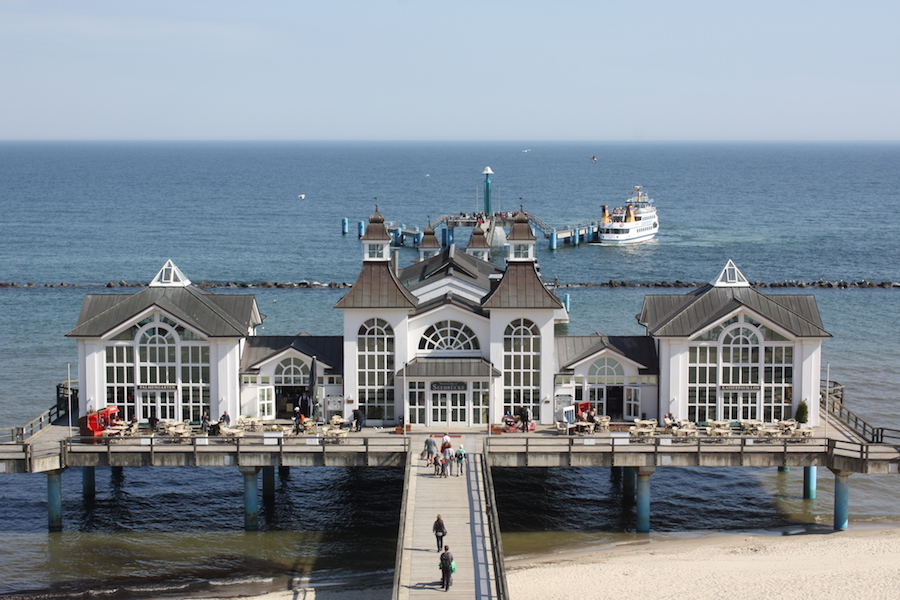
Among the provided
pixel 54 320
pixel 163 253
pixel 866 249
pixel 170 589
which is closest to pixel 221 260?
pixel 163 253

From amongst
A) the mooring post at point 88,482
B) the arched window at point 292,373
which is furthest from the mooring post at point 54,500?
the arched window at point 292,373

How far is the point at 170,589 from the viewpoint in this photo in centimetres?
3453

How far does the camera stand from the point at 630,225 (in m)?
120

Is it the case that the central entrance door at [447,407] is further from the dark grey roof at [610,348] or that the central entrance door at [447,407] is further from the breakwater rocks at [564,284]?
the breakwater rocks at [564,284]

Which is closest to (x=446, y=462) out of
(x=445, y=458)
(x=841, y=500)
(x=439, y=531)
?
(x=445, y=458)

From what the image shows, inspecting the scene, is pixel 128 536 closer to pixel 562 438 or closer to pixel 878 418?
pixel 562 438

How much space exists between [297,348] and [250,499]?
6.00 metres

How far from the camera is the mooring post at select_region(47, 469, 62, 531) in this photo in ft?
125

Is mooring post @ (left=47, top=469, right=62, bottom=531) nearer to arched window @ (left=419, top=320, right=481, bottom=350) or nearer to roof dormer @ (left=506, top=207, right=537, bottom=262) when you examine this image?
arched window @ (left=419, top=320, right=481, bottom=350)

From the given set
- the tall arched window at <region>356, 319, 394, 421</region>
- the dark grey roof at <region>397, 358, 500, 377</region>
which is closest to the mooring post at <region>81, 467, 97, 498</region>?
the tall arched window at <region>356, 319, 394, 421</region>

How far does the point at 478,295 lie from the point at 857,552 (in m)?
17.2

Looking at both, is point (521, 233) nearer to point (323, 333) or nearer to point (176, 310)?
point (176, 310)

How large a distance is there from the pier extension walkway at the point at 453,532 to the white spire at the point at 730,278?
1092 centimetres

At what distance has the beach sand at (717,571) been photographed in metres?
32.7
